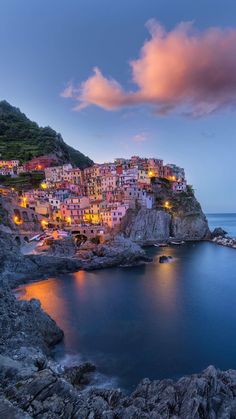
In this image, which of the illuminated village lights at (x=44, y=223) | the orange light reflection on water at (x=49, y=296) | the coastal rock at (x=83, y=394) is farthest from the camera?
the illuminated village lights at (x=44, y=223)

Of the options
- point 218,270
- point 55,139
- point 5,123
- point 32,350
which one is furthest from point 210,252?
point 5,123

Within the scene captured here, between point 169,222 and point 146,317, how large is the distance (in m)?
47.5

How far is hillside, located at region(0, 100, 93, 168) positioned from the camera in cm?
9019

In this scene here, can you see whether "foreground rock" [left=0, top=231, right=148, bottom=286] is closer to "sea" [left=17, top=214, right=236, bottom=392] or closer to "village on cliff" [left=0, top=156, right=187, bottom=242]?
"sea" [left=17, top=214, right=236, bottom=392]

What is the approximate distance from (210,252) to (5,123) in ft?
276

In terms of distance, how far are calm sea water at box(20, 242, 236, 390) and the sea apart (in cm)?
5

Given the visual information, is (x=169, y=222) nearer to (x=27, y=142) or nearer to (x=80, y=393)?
(x=27, y=142)

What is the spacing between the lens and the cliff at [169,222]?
209ft

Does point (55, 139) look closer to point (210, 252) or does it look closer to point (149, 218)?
point (149, 218)

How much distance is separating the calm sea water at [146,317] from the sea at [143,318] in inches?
2.1

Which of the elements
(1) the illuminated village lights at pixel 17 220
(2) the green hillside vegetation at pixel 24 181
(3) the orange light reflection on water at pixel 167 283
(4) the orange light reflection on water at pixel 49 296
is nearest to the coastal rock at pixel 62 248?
(4) the orange light reflection on water at pixel 49 296

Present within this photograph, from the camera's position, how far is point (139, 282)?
120 ft

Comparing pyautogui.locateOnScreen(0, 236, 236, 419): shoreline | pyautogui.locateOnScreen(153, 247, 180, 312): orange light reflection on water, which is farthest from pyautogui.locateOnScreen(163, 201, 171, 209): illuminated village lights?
pyautogui.locateOnScreen(0, 236, 236, 419): shoreline

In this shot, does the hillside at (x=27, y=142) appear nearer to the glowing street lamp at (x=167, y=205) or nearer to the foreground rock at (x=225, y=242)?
the glowing street lamp at (x=167, y=205)
